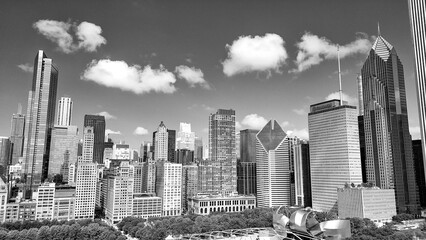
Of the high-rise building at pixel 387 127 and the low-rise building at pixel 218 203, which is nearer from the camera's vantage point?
the high-rise building at pixel 387 127

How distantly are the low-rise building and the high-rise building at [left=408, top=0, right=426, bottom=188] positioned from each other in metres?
75.8

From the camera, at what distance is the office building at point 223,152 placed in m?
139

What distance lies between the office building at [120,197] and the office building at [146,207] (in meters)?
2.30

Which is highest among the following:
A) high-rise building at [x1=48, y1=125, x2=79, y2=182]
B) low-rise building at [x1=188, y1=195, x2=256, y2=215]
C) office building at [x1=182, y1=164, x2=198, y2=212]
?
high-rise building at [x1=48, y1=125, x2=79, y2=182]

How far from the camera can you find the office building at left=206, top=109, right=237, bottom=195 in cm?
13875

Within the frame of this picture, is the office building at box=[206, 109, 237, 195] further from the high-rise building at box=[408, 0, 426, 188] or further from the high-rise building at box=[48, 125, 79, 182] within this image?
the high-rise building at box=[408, 0, 426, 188]

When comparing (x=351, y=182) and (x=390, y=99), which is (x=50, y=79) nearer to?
(x=351, y=182)

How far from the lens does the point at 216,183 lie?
138500 millimetres

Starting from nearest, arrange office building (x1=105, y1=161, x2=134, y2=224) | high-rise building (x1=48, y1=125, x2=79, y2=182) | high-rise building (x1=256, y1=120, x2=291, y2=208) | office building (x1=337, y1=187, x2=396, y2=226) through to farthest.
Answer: office building (x1=337, y1=187, x2=396, y2=226) < office building (x1=105, y1=161, x2=134, y2=224) < high-rise building (x1=256, y1=120, x2=291, y2=208) < high-rise building (x1=48, y1=125, x2=79, y2=182)

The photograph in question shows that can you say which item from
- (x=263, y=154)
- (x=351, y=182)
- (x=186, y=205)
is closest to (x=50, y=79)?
(x=186, y=205)

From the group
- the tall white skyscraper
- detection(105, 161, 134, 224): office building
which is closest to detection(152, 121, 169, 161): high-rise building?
the tall white skyscraper

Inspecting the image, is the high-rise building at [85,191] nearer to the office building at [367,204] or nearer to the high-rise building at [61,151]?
the office building at [367,204]

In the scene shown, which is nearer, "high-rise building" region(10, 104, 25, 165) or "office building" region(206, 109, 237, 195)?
"office building" region(206, 109, 237, 195)

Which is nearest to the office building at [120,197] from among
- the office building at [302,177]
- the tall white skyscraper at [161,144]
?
the office building at [302,177]
